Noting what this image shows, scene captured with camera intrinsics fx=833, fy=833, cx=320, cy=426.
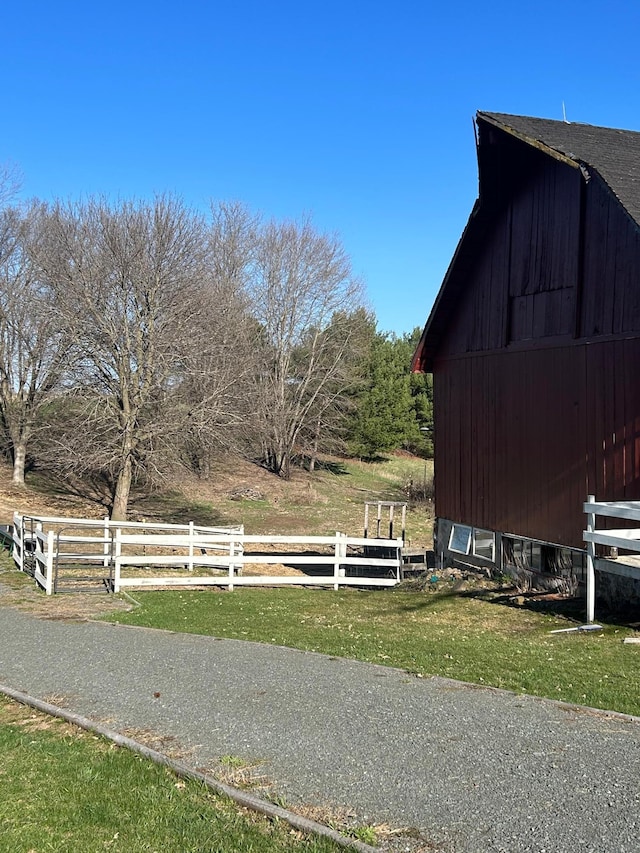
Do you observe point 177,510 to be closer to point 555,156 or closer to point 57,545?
point 57,545

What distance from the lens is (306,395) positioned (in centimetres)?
4891

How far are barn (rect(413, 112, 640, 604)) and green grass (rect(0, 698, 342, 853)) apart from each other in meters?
9.78

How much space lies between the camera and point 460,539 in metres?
18.3

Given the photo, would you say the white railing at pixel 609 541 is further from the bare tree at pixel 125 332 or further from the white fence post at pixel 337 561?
the bare tree at pixel 125 332

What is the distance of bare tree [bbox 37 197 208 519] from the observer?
25516 mm

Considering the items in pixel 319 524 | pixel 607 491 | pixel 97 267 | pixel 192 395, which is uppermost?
pixel 97 267

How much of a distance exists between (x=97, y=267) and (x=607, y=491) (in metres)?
18.1

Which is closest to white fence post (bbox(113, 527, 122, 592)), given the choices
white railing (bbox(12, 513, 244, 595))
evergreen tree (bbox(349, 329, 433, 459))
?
white railing (bbox(12, 513, 244, 595))

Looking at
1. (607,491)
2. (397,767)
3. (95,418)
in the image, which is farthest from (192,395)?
(397,767)

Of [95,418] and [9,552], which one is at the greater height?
[95,418]

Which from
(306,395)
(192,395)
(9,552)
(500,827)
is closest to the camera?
(500,827)

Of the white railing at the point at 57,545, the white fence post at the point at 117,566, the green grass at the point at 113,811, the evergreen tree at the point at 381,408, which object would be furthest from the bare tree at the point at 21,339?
the green grass at the point at 113,811

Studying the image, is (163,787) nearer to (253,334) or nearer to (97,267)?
(97,267)

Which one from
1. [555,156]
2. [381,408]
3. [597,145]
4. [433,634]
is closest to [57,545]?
[433,634]
